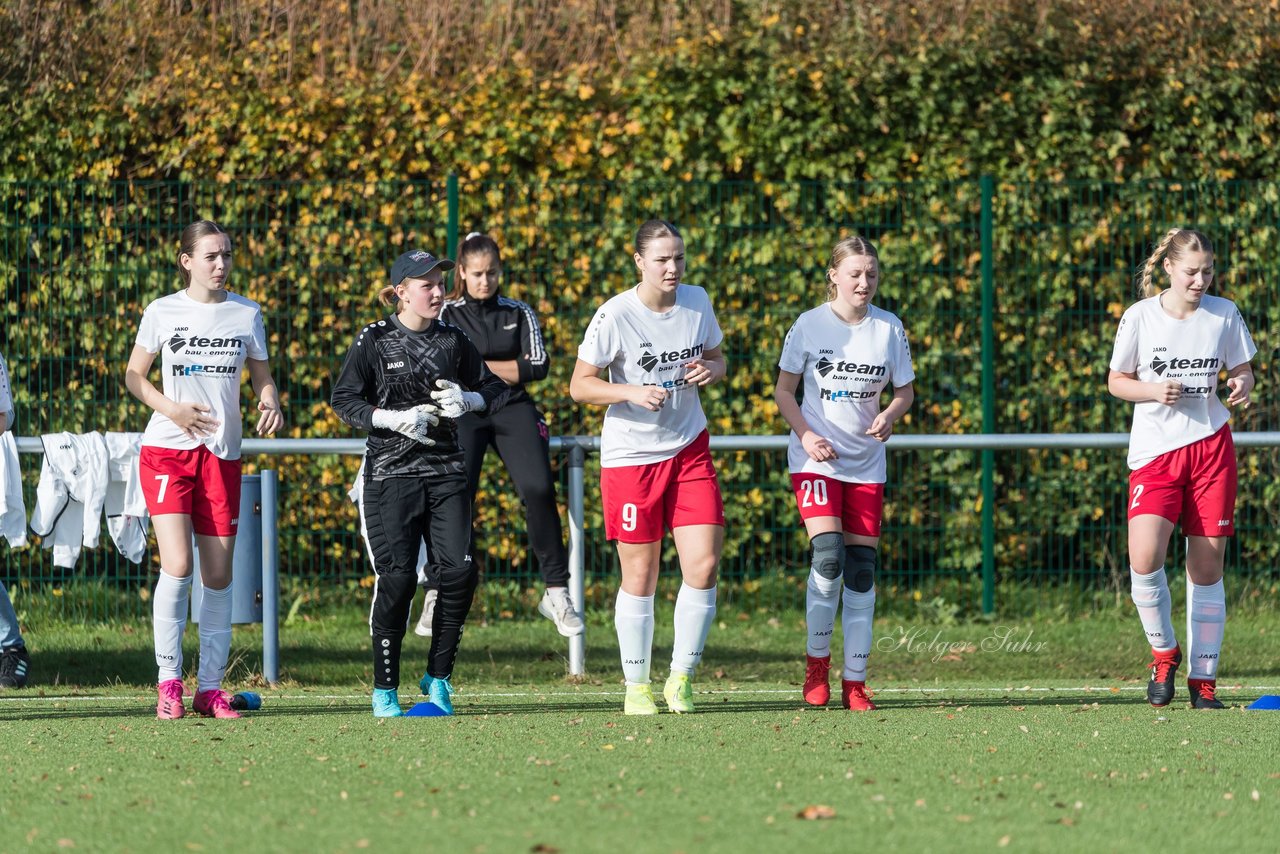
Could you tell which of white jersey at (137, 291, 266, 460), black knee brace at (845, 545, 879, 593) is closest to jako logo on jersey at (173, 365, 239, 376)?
white jersey at (137, 291, 266, 460)

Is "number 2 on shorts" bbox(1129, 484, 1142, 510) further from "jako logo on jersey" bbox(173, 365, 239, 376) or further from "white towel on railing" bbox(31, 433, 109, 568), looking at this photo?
"white towel on railing" bbox(31, 433, 109, 568)

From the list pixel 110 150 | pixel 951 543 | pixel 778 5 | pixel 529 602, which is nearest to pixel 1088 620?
pixel 951 543

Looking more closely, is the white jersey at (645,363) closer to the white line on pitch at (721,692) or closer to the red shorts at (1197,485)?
the white line on pitch at (721,692)

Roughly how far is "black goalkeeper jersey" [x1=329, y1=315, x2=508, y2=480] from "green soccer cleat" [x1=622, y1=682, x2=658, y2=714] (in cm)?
105

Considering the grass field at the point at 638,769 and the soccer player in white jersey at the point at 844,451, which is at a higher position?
the soccer player in white jersey at the point at 844,451

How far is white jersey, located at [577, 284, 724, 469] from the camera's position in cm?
635

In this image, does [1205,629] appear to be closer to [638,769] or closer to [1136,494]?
[1136,494]

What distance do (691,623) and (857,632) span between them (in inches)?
27.2

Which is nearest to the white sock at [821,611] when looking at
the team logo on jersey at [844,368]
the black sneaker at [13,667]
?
the team logo on jersey at [844,368]

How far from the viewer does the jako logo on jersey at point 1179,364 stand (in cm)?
670

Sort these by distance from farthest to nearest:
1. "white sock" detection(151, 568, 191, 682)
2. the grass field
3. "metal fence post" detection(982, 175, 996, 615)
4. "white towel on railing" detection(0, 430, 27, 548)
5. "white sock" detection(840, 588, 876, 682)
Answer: "metal fence post" detection(982, 175, 996, 615), "white towel on railing" detection(0, 430, 27, 548), "white sock" detection(840, 588, 876, 682), "white sock" detection(151, 568, 191, 682), the grass field

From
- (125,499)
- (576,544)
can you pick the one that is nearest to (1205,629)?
(576,544)

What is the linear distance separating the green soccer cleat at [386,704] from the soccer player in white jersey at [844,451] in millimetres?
1621

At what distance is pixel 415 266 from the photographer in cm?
632
